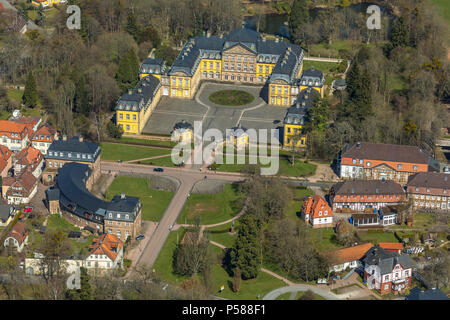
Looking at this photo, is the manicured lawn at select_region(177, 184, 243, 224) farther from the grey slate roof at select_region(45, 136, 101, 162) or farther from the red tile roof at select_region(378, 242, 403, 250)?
the red tile roof at select_region(378, 242, 403, 250)

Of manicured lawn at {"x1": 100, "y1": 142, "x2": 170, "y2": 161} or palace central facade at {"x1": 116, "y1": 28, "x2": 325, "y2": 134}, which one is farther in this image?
palace central facade at {"x1": 116, "y1": 28, "x2": 325, "y2": 134}

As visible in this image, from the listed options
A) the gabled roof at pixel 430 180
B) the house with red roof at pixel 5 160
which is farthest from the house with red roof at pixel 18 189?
the gabled roof at pixel 430 180

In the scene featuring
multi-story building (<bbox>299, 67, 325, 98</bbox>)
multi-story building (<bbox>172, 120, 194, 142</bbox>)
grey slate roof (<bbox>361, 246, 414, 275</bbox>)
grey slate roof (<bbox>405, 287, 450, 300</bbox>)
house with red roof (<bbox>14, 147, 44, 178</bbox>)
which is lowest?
grey slate roof (<bbox>405, 287, 450, 300</bbox>)

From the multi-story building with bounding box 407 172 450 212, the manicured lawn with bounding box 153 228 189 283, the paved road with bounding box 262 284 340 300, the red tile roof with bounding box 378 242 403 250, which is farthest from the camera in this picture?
the multi-story building with bounding box 407 172 450 212

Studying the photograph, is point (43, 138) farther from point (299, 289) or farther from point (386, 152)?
point (386, 152)

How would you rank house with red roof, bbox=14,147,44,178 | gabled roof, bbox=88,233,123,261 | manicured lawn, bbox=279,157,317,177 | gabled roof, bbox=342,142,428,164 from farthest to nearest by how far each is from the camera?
Result: manicured lawn, bbox=279,157,317,177
house with red roof, bbox=14,147,44,178
gabled roof, bbox=342,142,428,164
gabled roof, bbox=88,233,123,261

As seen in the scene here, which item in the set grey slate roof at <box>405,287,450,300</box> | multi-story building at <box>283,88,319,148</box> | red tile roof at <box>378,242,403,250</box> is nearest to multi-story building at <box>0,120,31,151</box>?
multi-story building at <box>283,88,319,148</box>

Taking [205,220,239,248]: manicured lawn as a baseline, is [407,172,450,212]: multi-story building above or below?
above

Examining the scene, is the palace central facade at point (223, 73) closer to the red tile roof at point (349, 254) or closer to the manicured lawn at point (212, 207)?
the manicured lawn at point (212, 207)
